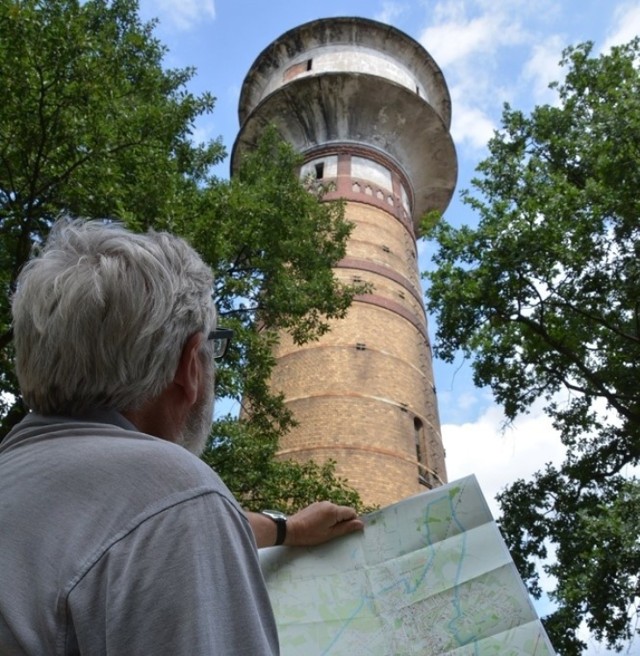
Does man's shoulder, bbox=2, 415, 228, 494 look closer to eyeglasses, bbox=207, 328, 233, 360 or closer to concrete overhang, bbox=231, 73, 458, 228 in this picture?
eyeglasses, bbox=207, 328, 233, 360

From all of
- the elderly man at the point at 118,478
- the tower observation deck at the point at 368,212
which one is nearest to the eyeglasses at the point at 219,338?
the elderly man at the point at 118,478

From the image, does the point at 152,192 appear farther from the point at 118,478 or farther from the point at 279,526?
the point at 118,478

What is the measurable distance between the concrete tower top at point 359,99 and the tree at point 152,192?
263 inches

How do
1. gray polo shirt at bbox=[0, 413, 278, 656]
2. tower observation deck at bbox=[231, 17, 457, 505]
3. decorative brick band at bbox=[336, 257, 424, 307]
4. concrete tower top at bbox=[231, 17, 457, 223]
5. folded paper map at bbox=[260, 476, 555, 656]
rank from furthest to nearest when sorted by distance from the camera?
concrete tower top at bbox=[231, 17, 457, 223] → decorative brick band at bbox=[336, 257, 424, 307] → tower observation deck at bbox=[231, 17, 457, 505] → folded paper map at bbox=[260, 476, 555, 656] → gray polo shirt at bbox=[0, 413, 278, 656]

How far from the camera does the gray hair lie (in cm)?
114

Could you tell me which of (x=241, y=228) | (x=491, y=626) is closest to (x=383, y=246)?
(x=241, y=228)

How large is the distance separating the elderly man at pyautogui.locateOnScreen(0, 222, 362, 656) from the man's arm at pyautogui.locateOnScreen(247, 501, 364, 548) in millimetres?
553

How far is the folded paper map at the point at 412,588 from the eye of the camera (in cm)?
166

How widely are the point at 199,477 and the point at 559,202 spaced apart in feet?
24.4

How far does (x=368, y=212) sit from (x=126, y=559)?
1434 centimetres

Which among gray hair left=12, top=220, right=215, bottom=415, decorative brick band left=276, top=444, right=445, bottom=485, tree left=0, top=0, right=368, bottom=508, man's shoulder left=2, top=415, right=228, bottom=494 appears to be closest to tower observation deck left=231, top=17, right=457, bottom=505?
decorative brick band left=276, top=444, right=445, bottom=485

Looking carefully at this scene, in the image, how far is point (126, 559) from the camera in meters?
0.86

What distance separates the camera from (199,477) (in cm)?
96

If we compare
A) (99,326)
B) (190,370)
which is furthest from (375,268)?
(99,326)
